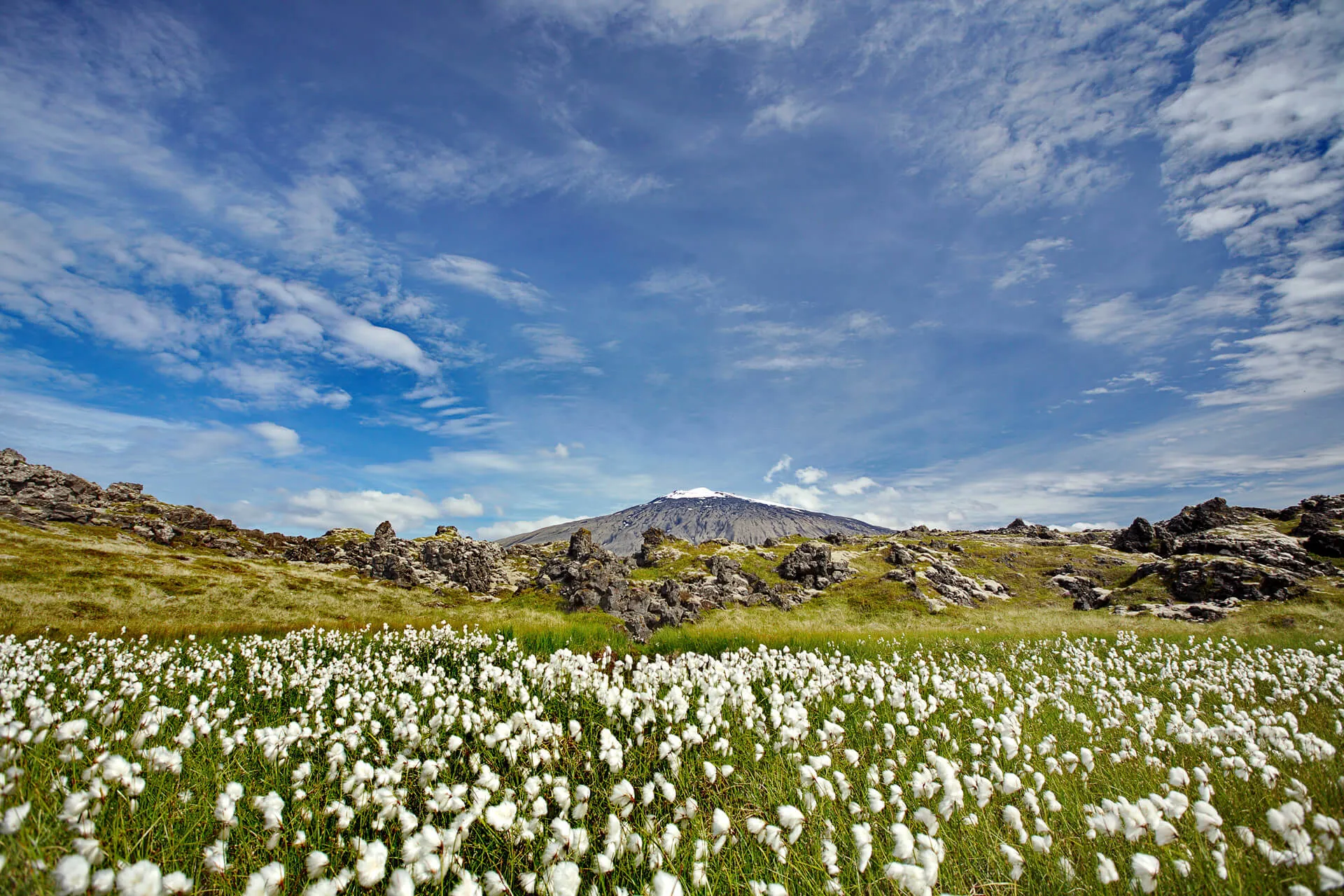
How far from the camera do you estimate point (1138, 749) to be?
335 inches

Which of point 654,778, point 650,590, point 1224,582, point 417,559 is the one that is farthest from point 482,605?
point 1224,582

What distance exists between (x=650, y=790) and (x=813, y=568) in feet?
219


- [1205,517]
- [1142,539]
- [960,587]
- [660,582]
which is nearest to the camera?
[660,582]

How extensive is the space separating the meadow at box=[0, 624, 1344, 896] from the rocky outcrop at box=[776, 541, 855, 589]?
178 feet

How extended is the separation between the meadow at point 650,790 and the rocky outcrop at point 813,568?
54383 millimetres

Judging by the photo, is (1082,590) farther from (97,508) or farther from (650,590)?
(97,508)

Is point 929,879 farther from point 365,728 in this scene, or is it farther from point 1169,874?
point 365,728

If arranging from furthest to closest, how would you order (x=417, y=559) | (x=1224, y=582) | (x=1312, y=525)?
(x=417, y=559) → (x=1312, y=525) → (x=1224, y=582)

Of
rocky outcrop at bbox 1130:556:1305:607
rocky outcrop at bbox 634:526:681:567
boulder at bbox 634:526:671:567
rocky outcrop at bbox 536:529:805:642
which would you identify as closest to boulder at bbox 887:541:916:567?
rocky outcrop at bbox 536:529:805:642

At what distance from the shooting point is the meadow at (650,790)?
3.62 meters

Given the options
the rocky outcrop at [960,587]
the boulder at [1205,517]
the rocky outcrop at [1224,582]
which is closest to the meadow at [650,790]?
the rocky outcrop at [1224,582]

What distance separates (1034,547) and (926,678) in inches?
4258

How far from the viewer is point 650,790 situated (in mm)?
4559

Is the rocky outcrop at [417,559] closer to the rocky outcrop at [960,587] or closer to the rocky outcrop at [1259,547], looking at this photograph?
the rocky outcrop at [960,587]
